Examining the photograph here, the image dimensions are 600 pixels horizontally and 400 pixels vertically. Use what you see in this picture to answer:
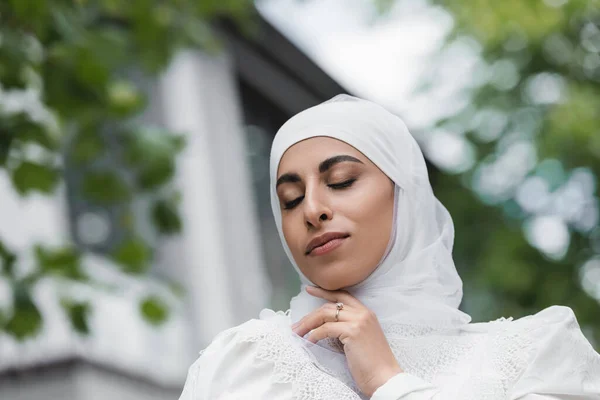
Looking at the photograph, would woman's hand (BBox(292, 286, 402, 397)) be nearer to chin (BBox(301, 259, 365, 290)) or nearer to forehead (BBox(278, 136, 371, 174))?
chin (BBox(301, 259, 365, 290))

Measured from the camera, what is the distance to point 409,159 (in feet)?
7.93

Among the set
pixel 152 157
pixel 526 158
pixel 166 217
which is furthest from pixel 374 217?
pixel 526 158

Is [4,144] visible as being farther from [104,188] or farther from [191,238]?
[191,238]

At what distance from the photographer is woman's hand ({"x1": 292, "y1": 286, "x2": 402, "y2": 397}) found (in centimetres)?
213

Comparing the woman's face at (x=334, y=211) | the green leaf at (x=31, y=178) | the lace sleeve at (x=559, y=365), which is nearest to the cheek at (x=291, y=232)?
the woman's face at (x=334, y=211)

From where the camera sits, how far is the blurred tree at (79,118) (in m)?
3.79

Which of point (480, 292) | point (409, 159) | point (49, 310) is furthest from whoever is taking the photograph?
point (480, 292)

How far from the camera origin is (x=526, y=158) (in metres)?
10.5

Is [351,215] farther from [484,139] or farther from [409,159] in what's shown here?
[484,139]

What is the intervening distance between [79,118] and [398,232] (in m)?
1.93

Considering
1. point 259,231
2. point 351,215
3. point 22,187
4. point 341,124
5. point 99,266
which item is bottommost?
point 259,231

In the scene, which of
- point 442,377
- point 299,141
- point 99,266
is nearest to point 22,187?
point 299,141

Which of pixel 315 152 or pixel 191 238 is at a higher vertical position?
pixel 315 152

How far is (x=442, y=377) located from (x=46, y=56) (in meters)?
2.05
